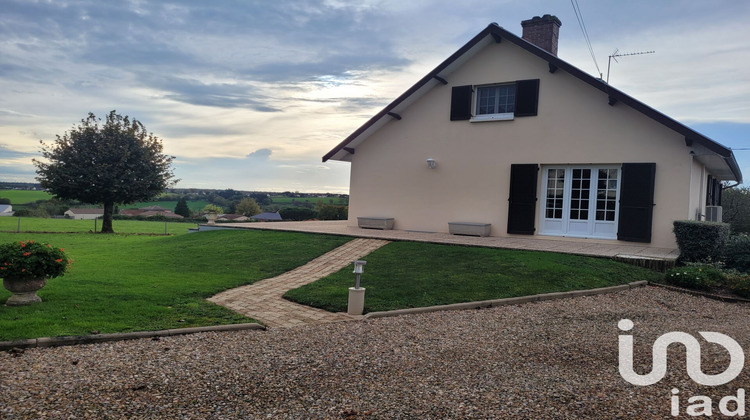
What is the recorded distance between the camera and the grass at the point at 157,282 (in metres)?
5.61

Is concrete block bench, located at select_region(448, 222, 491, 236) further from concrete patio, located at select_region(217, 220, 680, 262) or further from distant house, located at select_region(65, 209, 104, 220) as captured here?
distant house, located at select_region(65, 209, 104, 220)

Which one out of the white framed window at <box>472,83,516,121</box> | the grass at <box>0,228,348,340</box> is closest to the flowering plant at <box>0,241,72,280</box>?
the grass at <box>0,228,348,340</box>

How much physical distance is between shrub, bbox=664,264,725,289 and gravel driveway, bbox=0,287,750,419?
2797 millimetres

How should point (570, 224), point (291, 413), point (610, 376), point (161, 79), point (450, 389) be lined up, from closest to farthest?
1. point (291, 413)
2. point (450, 389)
3. point (610, 376)
4. point (570, 224)
5. point (161, 79)

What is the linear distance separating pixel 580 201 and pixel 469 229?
3301mm

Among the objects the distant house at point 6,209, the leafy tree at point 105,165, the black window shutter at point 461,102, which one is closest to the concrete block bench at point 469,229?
the black window shutter at point 461,102

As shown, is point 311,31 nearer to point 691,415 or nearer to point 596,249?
point 596,249

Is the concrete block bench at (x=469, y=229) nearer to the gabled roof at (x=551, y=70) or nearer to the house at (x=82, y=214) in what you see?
the gabled roof at (x=551, y=70)

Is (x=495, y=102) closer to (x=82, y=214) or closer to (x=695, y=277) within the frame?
(x=695, y=277)

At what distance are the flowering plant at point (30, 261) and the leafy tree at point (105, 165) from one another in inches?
752

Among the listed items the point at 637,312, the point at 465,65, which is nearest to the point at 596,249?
the point at 637,312

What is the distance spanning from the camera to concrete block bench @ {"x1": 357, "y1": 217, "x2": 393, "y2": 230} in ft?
53.7

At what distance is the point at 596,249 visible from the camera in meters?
11.6

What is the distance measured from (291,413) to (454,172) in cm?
1278
